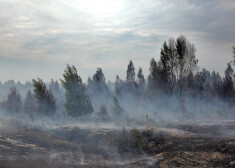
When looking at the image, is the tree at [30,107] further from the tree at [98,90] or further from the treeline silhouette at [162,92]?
the tree at [98,90]

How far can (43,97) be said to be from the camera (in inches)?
1323

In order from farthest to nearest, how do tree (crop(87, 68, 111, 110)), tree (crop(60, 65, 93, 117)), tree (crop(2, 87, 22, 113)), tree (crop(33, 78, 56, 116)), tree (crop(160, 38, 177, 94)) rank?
1. tree (crop(87, 68, 111, 110))
2. tree (crop(2, 87, 22, 113))
3. tree (crop(160, 38, 177, 94))
4. tree (crop(33, 78, 56, 116))
5. tree (crop(60, 65, 93, 117))

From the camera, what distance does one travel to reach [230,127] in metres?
23.8

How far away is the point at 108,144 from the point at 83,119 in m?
20.6

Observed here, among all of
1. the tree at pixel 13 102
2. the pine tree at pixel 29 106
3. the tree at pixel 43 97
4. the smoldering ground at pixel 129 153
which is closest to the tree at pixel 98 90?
the pine tree at pixel 29 106

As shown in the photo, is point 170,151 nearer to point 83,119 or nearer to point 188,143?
point 188,143

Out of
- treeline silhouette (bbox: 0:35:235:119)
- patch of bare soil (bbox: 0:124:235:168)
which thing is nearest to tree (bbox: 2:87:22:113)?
treeline silhouette (bbox: 0:35:235:119)

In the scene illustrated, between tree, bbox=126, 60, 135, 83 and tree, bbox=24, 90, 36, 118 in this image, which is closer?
tree, bbox=24, 90, 36, 118

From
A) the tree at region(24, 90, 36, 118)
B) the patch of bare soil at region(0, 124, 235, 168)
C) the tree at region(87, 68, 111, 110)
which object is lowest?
the patch of bare soil at region(0, 124, 235, 168)

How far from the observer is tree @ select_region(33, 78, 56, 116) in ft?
107

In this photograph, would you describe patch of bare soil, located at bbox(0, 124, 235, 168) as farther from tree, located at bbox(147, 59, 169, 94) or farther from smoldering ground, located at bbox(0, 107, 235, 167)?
tree, located at bbox(147, 59, 169, 94)

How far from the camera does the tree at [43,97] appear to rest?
107 ft

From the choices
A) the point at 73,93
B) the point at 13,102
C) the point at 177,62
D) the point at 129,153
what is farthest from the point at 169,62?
the point at 13,102

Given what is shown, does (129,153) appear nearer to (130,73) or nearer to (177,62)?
(177,62)
